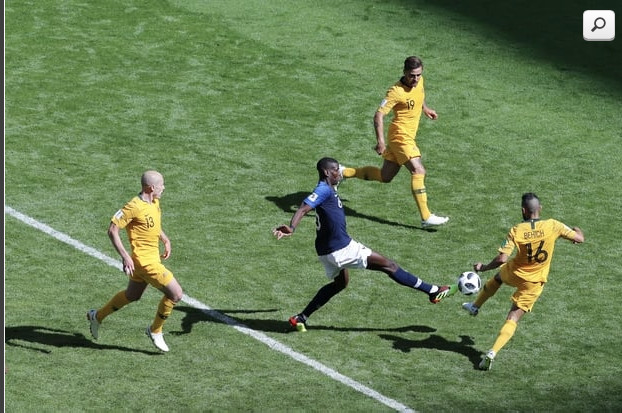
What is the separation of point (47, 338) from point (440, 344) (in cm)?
481

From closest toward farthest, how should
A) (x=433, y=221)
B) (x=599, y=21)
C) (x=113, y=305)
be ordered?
(x=113, y=305)
(x=433, y=221)
(x=599, y=21)

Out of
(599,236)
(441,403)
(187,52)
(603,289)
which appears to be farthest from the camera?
(187,52)

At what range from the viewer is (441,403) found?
15359 millimetres

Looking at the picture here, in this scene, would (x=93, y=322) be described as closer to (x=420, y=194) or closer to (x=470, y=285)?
(x=470, y=285)

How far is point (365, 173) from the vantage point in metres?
21.0

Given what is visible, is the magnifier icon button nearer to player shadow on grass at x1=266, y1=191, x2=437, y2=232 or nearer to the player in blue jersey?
player shadow on grass at x1=266, y1=191, x2=437, y2=232

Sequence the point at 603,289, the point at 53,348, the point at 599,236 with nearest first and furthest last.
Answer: the point at 53,348 → the point at 603,289 → the point at 599,236

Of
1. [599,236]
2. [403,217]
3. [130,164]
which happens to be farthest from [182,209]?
[599,236]

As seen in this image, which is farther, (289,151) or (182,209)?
(289,151)

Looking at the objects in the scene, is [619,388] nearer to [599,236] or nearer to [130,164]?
[599,236]

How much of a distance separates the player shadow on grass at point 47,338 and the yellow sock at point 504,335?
408 cm

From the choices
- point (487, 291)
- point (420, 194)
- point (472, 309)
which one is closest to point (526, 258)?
point (487, 291)

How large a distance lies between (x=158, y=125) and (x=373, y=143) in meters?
3.79

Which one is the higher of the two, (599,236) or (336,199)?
(336,199)
